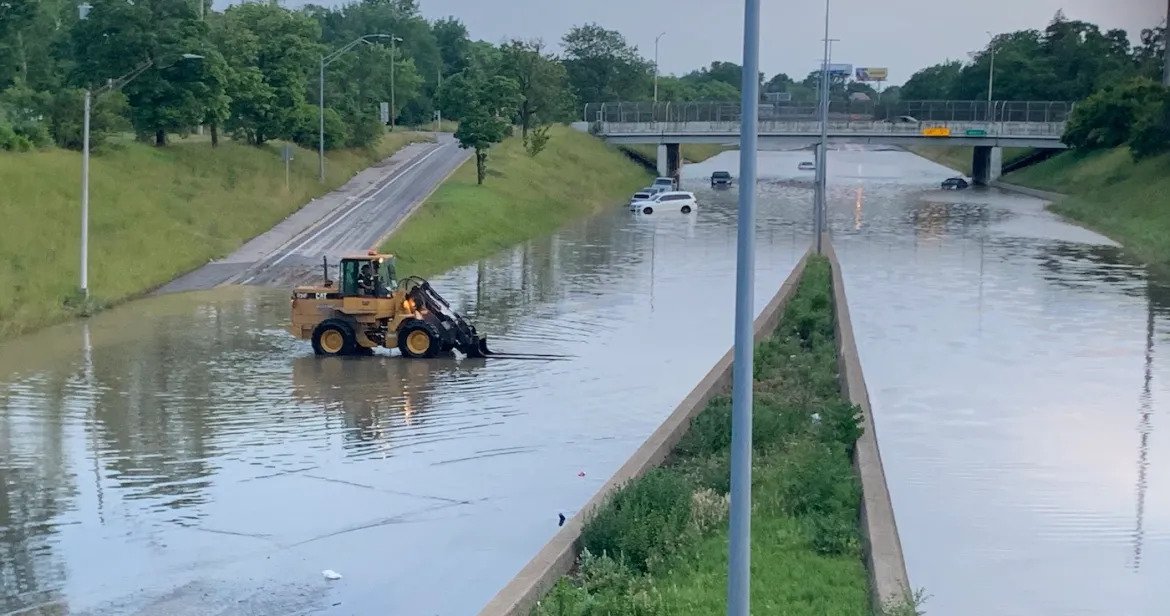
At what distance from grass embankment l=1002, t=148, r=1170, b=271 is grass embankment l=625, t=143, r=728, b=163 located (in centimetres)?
2769

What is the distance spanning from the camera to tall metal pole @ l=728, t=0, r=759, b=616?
908 centimetres

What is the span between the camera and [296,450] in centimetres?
2116

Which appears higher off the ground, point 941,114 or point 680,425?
point 941,114

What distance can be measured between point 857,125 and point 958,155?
42749 mm

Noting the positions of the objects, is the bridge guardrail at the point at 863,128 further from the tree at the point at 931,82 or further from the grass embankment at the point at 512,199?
the tree at the point at 931,82

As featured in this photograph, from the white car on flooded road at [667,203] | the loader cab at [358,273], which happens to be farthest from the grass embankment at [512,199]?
the loader cab at [358,273]

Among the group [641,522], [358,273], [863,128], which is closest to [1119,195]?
[863,128]

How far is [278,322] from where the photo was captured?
1346 inches

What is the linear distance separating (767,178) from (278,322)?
84.1 meters

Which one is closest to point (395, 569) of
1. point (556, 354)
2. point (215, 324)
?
point (556, 354)

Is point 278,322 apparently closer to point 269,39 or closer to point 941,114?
point 269,39

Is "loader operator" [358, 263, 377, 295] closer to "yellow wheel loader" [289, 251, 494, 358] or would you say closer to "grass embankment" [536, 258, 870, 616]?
"yellow wheel loader" [289, 251, 494, 358]

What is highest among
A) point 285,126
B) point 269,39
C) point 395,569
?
point 269,39

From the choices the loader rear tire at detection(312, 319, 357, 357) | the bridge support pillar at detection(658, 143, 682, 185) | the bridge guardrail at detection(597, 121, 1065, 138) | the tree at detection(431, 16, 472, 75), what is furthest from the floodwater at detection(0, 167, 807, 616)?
the tree at detection(431, 16, 472, 75)
